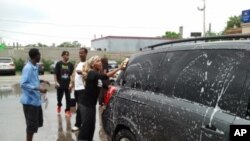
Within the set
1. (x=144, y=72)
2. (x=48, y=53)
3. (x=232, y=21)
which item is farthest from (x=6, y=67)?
(x=232, y=21)

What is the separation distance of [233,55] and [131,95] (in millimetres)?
1727

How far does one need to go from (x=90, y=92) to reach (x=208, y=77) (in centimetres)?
284

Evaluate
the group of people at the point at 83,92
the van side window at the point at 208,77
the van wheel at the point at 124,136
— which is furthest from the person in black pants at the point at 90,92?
the van side window at the point at 208,77

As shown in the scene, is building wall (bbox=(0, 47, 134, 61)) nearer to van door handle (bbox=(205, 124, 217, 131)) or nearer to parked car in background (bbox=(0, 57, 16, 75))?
parked car in background (bbox=(0, 57, 16, 75))

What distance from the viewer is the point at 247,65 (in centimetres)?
339

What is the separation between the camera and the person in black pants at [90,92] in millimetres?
6156

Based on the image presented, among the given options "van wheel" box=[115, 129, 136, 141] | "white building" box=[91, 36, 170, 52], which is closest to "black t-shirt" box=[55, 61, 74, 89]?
"van wheel" box=[115, 129, 136, 141]

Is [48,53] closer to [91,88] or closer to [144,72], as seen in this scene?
[91,88]

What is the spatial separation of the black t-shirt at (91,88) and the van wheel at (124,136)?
3.71 ft

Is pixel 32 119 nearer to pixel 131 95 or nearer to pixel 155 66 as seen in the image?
pixel 131 95

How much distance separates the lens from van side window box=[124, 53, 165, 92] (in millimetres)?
4727

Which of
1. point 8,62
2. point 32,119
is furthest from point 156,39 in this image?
point 32,119

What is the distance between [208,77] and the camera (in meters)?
3.77

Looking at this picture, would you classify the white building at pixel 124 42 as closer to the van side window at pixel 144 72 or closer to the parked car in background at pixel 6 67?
the parked car in background at pixel 6 67
